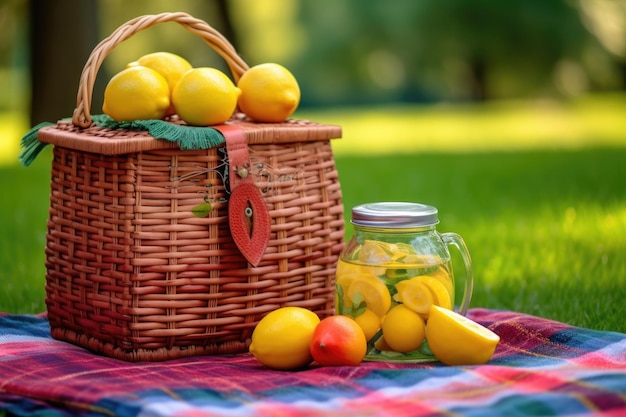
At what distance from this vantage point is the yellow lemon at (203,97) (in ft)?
7.23

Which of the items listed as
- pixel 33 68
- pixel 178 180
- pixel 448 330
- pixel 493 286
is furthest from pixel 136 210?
pixel 33 68

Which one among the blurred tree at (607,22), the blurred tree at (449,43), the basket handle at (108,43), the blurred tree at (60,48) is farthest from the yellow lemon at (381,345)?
the blurred tree at (607,22)

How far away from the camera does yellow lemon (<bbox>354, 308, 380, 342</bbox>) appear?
2045 millimetres

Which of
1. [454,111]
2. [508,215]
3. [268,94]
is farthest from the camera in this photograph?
[454,111]

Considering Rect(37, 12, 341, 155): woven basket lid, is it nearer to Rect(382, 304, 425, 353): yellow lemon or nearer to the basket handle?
the basket handle

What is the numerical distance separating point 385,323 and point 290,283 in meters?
0.38

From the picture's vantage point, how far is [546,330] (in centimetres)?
223

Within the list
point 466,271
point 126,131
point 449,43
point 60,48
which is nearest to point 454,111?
point 449,43

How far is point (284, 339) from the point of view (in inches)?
78.5

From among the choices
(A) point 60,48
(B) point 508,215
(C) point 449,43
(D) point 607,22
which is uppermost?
(D) point 607,22

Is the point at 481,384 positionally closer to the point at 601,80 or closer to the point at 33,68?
the point at 33,68

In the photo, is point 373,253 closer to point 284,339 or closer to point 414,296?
point 414,296

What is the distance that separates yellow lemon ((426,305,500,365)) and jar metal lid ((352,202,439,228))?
0.70 feet

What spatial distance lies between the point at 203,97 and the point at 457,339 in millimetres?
868
